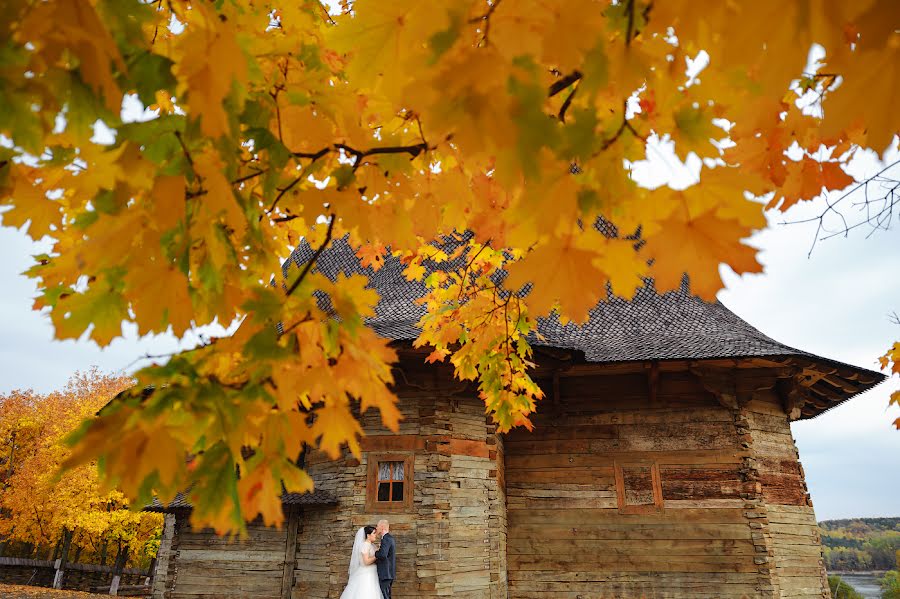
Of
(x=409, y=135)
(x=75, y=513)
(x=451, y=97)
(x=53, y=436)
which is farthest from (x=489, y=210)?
(x=53, y=436)

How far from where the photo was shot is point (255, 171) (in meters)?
1.44

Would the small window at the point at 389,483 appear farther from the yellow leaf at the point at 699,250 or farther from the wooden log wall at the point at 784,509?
the yellow leaf at the point at 699,250

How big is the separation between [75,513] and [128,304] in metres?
23.7

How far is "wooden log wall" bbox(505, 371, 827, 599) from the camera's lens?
7.75 m

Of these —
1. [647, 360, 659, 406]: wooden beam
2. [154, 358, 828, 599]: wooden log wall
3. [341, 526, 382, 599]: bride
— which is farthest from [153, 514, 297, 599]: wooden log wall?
[647, 360, 659, 406]: wooden beam

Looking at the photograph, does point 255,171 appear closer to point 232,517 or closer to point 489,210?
point 232,517

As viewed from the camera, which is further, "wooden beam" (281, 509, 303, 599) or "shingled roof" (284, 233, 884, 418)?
"wooden beam" (281, 509, 303, 599)

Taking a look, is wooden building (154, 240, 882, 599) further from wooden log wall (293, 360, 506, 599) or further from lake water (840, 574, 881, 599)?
lake water (840, 574, 881, 599)

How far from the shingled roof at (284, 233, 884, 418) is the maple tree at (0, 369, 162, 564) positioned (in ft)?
39.1

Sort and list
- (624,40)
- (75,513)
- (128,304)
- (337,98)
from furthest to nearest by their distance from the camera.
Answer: (75,513) → (337,98) → (128,304) → (624,40)

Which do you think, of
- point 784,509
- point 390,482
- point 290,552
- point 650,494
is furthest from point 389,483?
point 784,509

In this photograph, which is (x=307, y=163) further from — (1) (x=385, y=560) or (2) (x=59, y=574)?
(2) (x=59, y=574)

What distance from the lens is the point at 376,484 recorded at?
7887mm

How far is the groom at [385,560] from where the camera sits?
6699 millimetres
